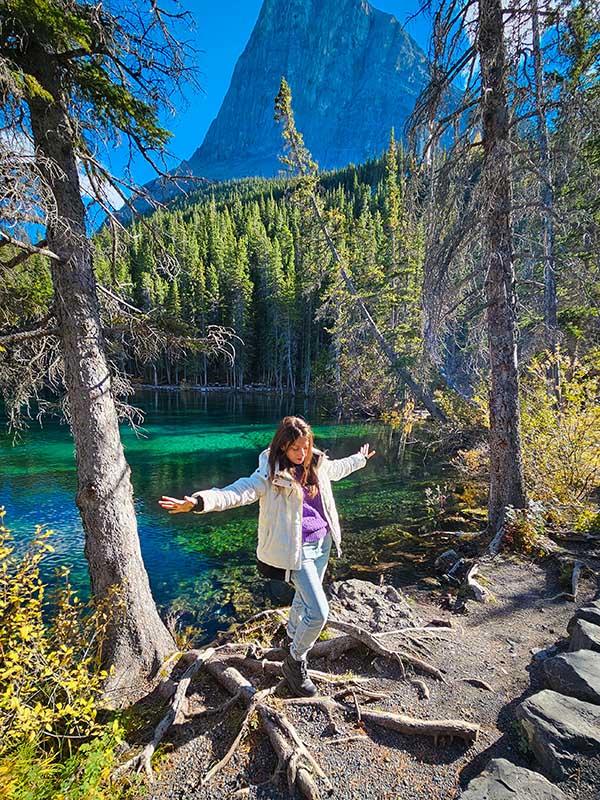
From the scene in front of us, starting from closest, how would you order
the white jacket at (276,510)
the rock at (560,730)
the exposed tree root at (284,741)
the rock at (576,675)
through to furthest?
the rock at (560,730)
the exposed tree root at (284,741)
the rock at (576,675)
the white jacket at (276,510)

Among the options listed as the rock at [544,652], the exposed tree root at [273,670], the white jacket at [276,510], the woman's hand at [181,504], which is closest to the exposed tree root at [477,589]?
the rock at [544,652]

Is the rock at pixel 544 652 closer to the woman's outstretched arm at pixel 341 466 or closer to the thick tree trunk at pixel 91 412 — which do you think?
the woman's outstretched arm at pixel 341 466

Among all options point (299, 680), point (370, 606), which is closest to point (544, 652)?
point (370, 606)

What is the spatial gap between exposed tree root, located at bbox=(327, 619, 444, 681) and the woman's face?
84.1 inches

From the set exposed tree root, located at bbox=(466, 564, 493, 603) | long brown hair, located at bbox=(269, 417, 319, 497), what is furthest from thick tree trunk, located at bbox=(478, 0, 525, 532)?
long brown hair, located at bbox=(269, 417, 319, 497)

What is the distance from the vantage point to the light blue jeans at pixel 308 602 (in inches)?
122

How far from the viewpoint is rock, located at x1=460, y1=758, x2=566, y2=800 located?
2.13m

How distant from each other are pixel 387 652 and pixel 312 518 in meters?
1.73

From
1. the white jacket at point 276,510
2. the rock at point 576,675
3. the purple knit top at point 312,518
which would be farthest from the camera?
the purple knit top at point 312,518

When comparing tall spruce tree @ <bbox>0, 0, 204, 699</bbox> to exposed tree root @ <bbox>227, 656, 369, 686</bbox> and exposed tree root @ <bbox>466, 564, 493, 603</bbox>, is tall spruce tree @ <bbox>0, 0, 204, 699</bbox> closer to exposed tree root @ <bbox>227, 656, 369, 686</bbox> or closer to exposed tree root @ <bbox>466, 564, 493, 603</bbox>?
exposed tree root @ <bbox>227, 656, 369, 686</bbox>

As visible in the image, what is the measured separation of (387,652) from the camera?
3.81 m

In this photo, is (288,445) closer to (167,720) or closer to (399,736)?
(399,736)

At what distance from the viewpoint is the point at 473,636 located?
14.4 ft

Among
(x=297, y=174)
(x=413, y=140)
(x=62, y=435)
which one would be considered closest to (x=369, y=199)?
(x=297, y=174)
